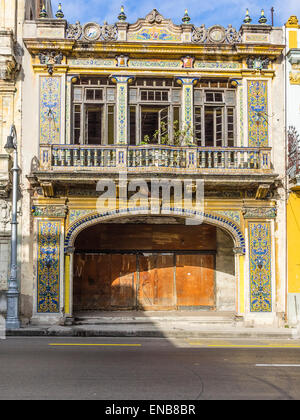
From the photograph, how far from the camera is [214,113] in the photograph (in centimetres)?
1816

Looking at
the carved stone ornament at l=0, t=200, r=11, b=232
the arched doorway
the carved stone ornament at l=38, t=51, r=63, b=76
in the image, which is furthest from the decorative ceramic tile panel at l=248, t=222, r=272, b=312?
the carved stone ornament at l=38, t=51, r=63, b=76

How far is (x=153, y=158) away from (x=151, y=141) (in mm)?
1753

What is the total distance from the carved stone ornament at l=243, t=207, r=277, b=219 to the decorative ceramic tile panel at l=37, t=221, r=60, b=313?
20.0 feet

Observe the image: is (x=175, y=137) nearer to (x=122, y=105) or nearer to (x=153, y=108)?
(x=153, y=108)

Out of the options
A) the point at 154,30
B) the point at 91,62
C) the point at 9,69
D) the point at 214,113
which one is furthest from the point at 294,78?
the point at 9,69

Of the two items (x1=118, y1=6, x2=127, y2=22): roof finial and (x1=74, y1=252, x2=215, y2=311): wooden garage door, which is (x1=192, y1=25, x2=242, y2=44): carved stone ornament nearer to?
(x1=118, y1=6, x2=127, y2=22): roof finial

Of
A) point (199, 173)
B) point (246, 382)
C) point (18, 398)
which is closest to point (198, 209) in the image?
point (199, 173)

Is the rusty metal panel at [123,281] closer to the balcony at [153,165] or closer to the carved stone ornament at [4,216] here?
the balcony at [153,165]

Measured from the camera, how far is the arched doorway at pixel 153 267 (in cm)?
1988

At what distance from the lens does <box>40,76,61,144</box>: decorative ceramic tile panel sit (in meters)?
17.4

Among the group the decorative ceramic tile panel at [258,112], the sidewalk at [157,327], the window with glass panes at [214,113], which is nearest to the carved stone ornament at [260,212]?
the decorative ceramic tile panel at [258,112]

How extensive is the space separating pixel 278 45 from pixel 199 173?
5214mm

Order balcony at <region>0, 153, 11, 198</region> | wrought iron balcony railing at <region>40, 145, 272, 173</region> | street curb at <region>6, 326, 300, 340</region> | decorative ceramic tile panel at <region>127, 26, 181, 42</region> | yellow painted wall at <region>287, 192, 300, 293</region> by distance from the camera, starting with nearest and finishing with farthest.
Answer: street curb at <region>6, 326, 300, 340</region>
wrought iron balcony railing at <region>40, 145, 272, 173</region>
balcony at <region>0, 153, 11, 198</region>
yellow painted wall at <region>287, 192, 300, 293</region>
decorative ceramic tile panel at <region>127, 26, 181, 42</region>

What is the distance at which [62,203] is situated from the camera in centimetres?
1708
